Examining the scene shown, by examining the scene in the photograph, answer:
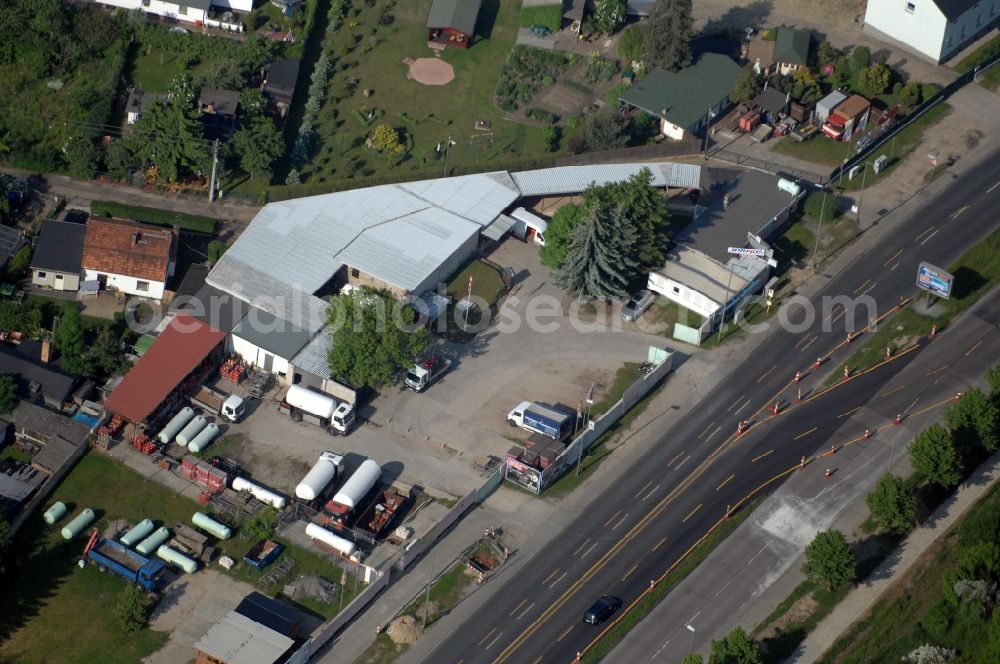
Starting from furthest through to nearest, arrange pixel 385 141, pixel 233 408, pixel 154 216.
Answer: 1. pixel 385 141
2. pixel 154 216
3. pixel 233 408

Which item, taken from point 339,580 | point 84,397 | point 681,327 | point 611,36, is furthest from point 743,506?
point 611,36

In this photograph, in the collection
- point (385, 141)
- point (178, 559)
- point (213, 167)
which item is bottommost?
point (178, 559)

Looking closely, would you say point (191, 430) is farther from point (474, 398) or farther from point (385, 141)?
point (385, 141)

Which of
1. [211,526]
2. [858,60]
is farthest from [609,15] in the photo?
[211,526]

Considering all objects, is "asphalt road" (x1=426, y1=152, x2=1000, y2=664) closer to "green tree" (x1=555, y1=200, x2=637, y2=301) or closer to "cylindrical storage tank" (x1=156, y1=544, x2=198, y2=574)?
"green tree" (x1=555, y1=200, x2=637, y2=301)

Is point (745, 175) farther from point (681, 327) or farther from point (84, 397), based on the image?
point (84, 397)

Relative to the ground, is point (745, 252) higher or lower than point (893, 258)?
lower
